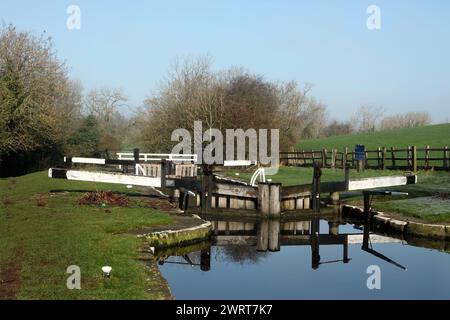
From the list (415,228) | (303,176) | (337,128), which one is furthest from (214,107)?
(337,128)

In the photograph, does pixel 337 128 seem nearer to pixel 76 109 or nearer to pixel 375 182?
pixel 76 109

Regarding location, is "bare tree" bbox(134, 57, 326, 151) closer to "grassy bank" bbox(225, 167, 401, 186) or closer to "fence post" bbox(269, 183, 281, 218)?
"grassy bank" bbox(225, 167, 401, 186)

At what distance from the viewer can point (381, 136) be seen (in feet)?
199

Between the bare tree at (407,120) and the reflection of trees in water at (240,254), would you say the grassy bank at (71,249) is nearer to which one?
the reflection of trees in water at (240,254)

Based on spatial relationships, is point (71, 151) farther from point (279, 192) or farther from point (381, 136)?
point (381, 136)

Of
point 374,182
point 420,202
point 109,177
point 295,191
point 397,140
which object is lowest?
point 420,202

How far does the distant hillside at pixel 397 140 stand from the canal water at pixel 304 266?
118 feet

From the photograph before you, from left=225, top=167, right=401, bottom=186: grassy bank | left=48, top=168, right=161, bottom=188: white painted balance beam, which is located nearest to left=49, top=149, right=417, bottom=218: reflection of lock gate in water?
left=48, top=168, right=161, bottom=188: white painted balance beam

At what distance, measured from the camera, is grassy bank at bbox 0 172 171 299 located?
6555 millimetres

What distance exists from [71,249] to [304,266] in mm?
4759

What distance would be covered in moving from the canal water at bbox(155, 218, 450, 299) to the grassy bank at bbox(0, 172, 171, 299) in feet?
3.61

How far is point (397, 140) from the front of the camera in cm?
5509
